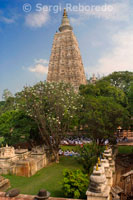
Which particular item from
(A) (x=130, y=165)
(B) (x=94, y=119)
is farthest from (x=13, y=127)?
(A) (x=130, y=165)

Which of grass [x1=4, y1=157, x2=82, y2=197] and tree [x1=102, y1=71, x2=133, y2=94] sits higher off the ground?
tree [x1=102, y1=71, x2=133, y2=94]

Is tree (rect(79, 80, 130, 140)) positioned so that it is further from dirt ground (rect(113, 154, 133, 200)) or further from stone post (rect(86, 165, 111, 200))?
stone post (rect(86, 165, 111, 200))

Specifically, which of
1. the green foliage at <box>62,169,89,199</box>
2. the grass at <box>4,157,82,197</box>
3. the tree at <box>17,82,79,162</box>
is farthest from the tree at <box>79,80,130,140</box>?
the green foliage at <box>62,169,89,199</box>

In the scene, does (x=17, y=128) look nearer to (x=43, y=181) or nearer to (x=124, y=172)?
(x=43, y=181)

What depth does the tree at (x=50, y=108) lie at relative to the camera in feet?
46.0

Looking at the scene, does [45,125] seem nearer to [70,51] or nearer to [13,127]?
[13,127]

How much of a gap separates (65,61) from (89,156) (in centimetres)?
3695

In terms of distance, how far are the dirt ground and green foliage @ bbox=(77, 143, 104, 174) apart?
58.9 inches

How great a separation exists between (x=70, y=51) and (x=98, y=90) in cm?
2185

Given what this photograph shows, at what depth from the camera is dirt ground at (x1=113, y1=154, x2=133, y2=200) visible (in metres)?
7.93

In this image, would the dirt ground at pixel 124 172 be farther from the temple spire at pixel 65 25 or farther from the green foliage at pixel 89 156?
the temple spire at pixel 65 25

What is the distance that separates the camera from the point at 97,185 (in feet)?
17.2

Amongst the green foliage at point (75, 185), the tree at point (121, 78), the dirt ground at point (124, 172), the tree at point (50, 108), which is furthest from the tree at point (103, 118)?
the tree at point (121, 78)

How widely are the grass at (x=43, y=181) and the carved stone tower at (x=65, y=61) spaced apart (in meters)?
30.2
